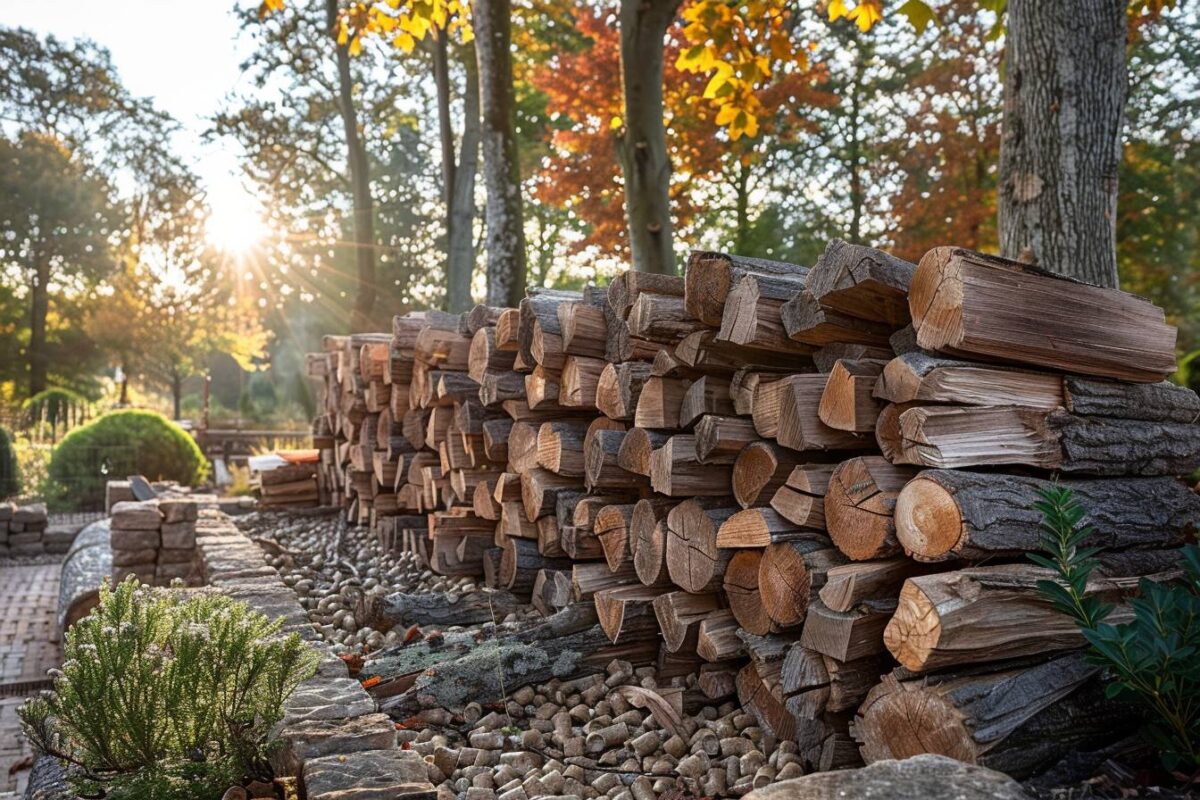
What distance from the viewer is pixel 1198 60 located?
13.5m

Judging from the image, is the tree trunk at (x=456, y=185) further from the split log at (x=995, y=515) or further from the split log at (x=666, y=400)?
the split log at (x=995, y=515)

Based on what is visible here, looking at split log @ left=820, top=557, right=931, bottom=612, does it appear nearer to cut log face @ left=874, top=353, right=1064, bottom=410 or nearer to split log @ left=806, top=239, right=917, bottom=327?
cut log face @ left=874, top=353, right=1064, bottom=410

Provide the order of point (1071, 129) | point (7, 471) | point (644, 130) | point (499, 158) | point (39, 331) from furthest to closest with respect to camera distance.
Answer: point (39, 331)
point (7, 471)
point (499, 158)
point (644, 130)
point (1071, 129)

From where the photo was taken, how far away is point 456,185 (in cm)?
1186

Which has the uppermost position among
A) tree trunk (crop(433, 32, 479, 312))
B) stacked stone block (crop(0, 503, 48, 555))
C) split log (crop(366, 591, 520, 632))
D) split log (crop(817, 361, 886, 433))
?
tree trunk (crop(433, 32, 479, 312))

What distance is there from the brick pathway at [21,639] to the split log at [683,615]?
2.62 meters

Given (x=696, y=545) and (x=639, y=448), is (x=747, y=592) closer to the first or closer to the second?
(x=696, y=545)

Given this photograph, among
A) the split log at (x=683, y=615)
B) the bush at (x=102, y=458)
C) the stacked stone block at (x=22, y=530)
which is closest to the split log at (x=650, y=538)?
the split log at (x=683, y=615)

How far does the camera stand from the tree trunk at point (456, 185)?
11211 millimetres

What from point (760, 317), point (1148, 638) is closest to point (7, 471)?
point (760, 317)

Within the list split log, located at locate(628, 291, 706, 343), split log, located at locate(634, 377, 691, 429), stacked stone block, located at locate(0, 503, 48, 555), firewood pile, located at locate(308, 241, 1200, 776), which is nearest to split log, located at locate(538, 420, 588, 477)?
firewood pile, located at locate(308, 241, 1200, 776)

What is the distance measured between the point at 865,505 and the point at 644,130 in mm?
4674

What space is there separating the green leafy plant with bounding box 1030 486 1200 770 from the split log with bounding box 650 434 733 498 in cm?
116

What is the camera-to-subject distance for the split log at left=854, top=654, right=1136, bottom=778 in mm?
2096
